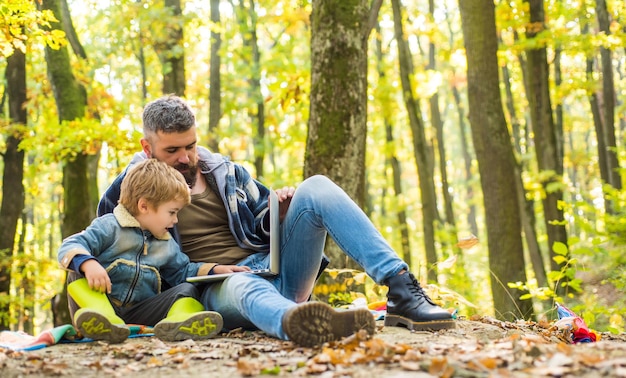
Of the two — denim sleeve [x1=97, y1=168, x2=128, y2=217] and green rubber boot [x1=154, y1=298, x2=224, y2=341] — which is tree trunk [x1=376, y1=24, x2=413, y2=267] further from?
green rubber boot [x1=154, y1=298, x2=224, y2=341]

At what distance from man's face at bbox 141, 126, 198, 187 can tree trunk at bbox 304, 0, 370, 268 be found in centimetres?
187

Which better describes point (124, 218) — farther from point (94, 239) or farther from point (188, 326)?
point (188, 326)

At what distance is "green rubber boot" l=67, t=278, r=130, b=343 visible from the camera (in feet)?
10.7

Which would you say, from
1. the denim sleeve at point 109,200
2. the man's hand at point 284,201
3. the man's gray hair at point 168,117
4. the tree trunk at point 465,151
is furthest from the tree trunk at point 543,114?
the tree trunk at point 465,151

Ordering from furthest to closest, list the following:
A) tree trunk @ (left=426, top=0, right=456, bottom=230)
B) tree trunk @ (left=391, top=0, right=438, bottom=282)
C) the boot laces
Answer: tree trunk @ (left=426, top=0, right=456, bottom=230), tree trunk @ (left=391, top=0, right=438, bottom=282), the boot laces

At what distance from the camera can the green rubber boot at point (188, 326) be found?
3.50m

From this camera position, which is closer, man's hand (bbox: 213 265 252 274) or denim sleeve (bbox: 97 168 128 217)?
man's hand (bbox: 213 265 252 274)

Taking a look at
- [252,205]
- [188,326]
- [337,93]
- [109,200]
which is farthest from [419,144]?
[188,326]

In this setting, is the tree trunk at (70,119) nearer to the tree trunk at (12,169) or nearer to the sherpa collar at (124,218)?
the tree trunk at (12,169)

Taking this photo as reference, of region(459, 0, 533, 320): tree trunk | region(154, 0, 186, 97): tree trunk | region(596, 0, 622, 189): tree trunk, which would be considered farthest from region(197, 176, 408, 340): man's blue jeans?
region(596, 0, 622, 189): tree trunk

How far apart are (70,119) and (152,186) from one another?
23.2 feet

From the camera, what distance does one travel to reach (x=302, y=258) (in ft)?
13.0

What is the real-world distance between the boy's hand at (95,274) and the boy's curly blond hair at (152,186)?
1.40 ft

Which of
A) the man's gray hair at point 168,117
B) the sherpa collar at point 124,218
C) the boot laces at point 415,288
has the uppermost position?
the man's gray hair at point 168,117
